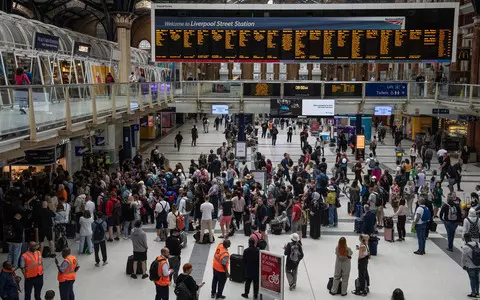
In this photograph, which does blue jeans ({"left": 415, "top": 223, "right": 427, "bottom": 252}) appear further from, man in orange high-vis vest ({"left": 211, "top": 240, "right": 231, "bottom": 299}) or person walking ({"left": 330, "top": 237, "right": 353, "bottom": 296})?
man in orange high-vis vest ({"left": 211, "top": 240, "right": 231, "bottom": 299})

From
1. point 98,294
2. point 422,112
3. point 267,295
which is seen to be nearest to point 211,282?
point 267,295

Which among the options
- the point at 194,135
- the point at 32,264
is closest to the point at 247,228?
the point at 32,264

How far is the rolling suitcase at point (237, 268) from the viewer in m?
11.9

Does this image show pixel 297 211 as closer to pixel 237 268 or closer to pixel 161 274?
pixel 237 268

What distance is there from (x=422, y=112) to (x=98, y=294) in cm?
2153

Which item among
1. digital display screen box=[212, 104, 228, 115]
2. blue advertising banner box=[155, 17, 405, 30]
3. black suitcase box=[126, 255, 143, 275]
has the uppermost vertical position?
blue advertising banner box=[155, 17, 405, 30]

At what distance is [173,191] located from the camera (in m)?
17.2

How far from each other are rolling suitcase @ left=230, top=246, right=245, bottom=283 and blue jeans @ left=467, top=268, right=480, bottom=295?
4814 millimetres

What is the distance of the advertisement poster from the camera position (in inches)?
395

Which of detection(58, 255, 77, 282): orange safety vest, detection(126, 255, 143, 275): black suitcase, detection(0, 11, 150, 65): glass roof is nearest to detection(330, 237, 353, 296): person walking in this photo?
detection(126, 255, 143, 275): black suitcase

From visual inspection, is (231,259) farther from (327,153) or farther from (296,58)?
(327,153)

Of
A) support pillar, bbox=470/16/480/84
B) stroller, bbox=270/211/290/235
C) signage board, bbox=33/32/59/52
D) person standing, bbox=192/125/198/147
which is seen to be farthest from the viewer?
person standing, bbox=192/125/198/147

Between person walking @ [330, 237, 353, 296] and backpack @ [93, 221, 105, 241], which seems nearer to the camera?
person walking @ [330, 237, 353, 296]

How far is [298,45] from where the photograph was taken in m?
27.1
